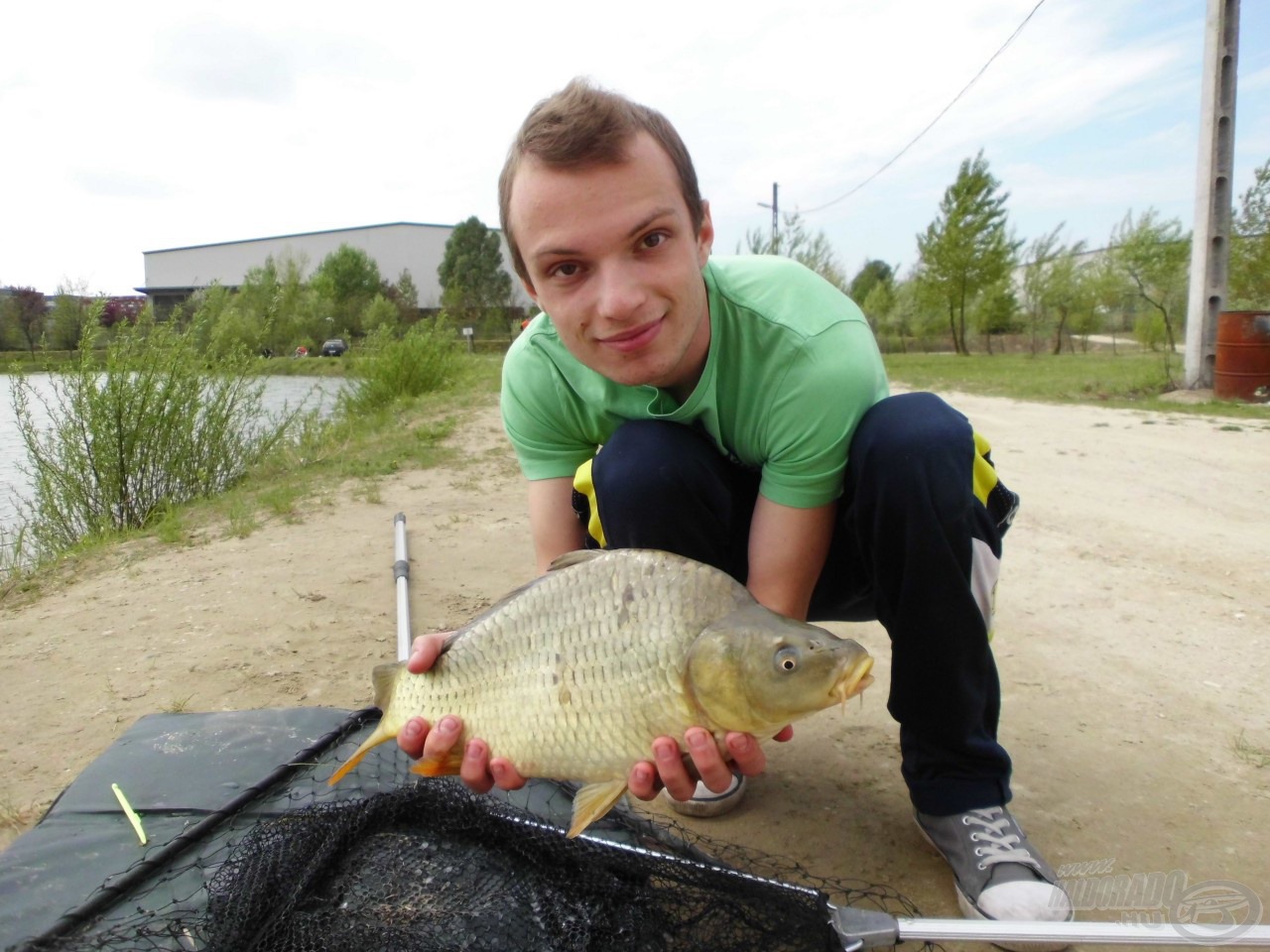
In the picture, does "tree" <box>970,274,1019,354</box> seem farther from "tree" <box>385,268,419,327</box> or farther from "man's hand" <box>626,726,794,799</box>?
"tree" <box>385,268,419,327</box>

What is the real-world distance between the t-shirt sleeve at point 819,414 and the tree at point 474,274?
4155 centimetres

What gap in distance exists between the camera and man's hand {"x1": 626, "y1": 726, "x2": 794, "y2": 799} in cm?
98

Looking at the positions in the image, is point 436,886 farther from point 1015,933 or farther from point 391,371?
point 391,371

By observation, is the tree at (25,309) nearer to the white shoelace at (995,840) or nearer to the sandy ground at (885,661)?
the sandy ground at (885,661)

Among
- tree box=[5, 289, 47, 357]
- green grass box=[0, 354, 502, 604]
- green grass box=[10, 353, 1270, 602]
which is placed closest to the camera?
green grass box=[0, 354, 502, 604]

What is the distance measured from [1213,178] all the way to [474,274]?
127 ft

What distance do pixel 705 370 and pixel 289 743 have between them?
902mm

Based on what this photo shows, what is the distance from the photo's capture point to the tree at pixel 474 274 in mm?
43000

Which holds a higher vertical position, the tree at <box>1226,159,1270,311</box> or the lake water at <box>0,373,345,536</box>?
the tree at <box>1226,159,1270,311</box>

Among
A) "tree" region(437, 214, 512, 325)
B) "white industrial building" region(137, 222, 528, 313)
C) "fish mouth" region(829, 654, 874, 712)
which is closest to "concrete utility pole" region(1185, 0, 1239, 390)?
"fish mouth" region(829, 654, 874, 712)

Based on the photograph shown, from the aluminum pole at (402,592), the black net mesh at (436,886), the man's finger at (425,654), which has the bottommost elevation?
the black net mesh at (436,886)

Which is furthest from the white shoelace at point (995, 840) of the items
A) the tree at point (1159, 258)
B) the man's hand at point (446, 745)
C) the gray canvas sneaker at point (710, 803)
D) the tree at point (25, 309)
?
the tree at point (1159, 258)

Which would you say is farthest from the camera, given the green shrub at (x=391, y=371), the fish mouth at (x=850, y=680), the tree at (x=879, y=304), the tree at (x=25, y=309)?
the tree at (x=879, y=304)

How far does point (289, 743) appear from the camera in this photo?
1.39 m
